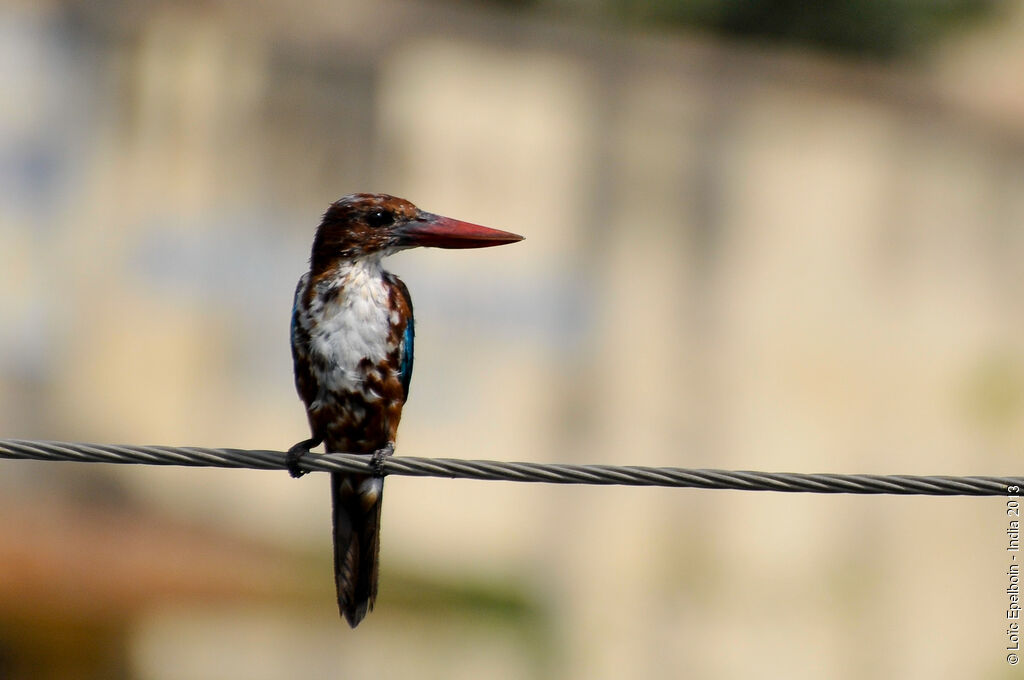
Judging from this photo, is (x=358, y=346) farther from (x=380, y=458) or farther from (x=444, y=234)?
(x=380, y=458)

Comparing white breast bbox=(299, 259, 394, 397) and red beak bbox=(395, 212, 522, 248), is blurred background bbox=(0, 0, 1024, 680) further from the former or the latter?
white breast bbox=(299, 259, 394, 397)

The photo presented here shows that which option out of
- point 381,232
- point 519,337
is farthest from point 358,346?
point 519,337

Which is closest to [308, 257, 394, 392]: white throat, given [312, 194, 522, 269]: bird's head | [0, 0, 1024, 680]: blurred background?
[312, 194, 522, 269]: bird's head

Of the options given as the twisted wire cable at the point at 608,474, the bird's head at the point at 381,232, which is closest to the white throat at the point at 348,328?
the bird's head at the point at 381,232

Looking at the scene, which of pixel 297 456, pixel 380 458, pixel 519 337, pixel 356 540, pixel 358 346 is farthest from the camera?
pixel 519 337

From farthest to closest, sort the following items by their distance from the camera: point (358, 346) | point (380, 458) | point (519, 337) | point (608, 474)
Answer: point (519, 337)
point (358, 346)
point (380, 458)
point (608, 474)

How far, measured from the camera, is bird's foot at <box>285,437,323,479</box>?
3.01 meters

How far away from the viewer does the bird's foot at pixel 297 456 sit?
3010mm

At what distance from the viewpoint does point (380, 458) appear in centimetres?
285

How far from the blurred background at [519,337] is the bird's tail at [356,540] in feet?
11.5

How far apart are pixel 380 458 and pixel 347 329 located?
902 mm

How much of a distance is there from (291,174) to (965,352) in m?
4.39

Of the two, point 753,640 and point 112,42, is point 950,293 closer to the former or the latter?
point 753,640

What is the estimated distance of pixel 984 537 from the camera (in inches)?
312
